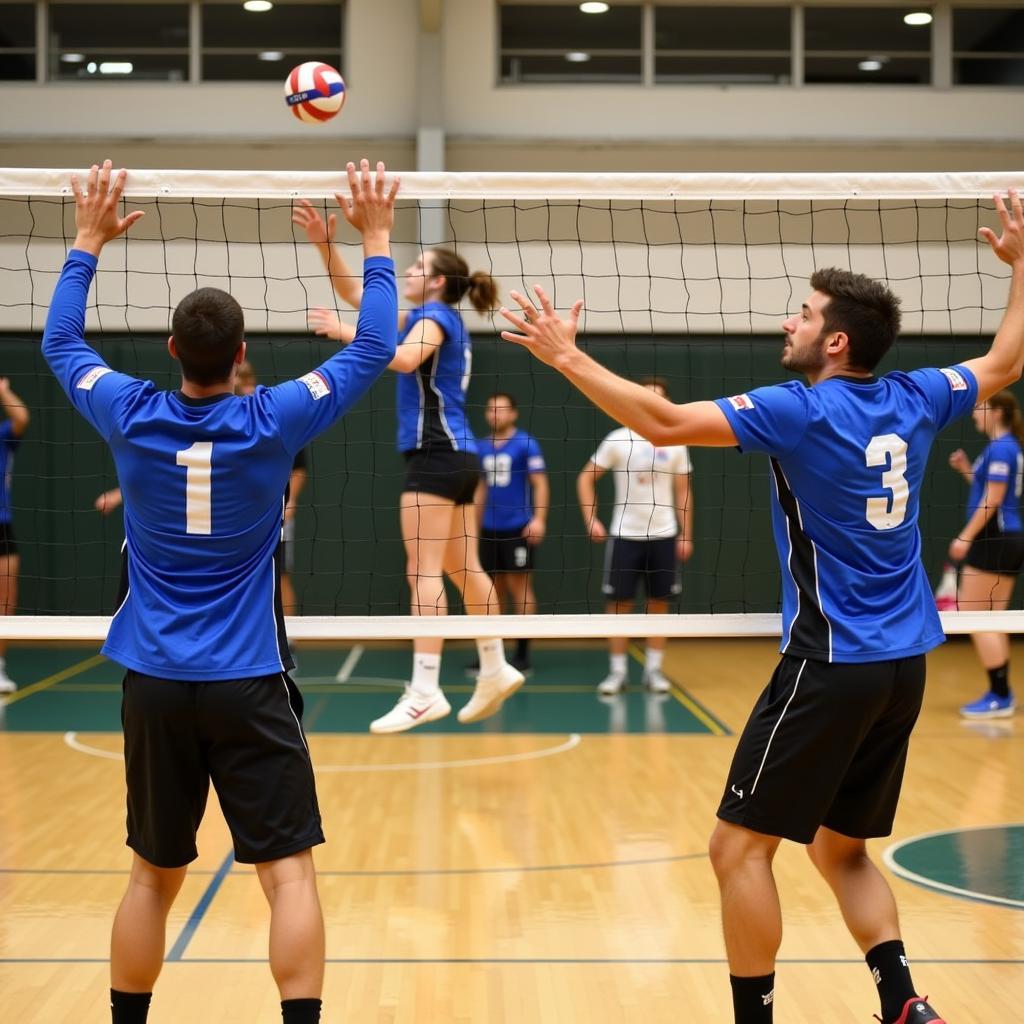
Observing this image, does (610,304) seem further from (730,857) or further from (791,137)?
(730,857)

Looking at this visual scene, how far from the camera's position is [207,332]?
2.90 metres

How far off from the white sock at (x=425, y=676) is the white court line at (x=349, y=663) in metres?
4.95

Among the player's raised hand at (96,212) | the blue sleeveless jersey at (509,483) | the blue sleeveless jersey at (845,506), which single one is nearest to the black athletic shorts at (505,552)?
the blue sleeveless jersey at (509,483)

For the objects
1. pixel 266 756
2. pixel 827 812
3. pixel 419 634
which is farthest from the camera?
pixel 419 634

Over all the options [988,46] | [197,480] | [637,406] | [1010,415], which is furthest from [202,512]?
[988,46]

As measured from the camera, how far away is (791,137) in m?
12.6

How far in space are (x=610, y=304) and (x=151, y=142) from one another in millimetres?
4663

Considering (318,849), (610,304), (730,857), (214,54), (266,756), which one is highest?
(214,54)

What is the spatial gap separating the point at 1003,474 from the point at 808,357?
5464mm

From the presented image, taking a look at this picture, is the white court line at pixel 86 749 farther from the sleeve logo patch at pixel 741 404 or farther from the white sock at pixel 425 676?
the sleeve logo patch at pixel 741 404

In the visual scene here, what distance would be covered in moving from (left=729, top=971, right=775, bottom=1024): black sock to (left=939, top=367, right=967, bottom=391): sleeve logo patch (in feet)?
5.00

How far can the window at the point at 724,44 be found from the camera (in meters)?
12.9

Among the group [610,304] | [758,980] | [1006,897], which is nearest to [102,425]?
[758,980]

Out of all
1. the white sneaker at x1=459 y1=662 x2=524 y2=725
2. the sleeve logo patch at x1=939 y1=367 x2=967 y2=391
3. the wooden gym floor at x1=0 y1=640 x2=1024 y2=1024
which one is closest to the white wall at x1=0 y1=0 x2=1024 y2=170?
the wooden gym floor at x1=0 y1=640 x2=1024 y2=1024
